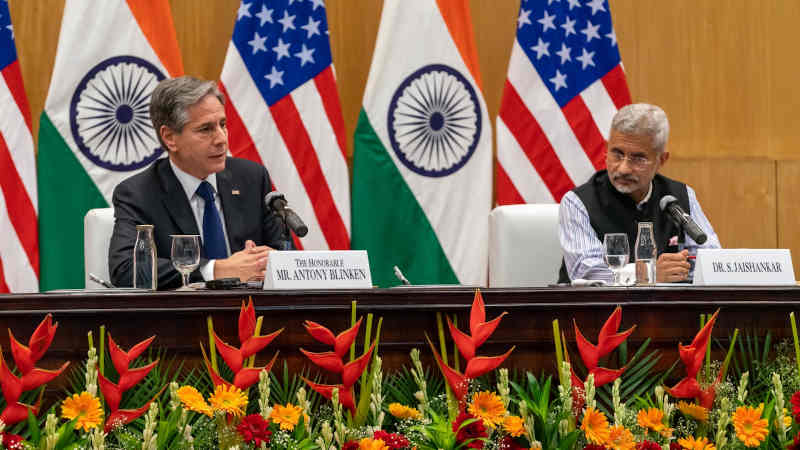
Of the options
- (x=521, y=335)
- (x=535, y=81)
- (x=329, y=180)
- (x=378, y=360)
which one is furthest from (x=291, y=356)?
(x=535, y=81)

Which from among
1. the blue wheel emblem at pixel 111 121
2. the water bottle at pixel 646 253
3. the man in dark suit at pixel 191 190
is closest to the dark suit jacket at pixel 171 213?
the man in dark suit at pixel 191 190

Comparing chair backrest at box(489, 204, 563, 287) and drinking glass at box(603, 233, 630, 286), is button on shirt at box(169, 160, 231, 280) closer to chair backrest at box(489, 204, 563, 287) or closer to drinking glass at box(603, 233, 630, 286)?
chair backrest at box(489, 204, 563, 287)

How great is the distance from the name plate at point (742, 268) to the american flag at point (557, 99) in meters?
1.85

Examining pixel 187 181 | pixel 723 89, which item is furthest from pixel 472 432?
pixel 723 89

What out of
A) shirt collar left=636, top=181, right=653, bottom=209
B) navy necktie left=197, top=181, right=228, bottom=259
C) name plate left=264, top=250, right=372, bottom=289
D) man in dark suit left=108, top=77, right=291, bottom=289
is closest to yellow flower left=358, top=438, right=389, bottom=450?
name plate left=264, top=250, right=372, bottom=289

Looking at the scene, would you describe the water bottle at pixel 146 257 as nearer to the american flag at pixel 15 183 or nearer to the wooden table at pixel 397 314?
the wooden table at pixel 397 314

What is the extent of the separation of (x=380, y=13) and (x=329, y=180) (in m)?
0.88

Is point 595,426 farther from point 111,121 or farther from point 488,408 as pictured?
point 111,121

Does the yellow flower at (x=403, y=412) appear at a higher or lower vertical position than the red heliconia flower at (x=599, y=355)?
lower

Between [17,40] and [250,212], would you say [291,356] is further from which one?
[17,40]

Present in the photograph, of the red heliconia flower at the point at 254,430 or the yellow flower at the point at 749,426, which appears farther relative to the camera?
the yellow flower at the point at 749,426

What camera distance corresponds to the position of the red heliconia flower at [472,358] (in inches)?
65.9

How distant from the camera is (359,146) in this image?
437 centimetres

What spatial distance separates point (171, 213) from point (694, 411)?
1.93 meters
